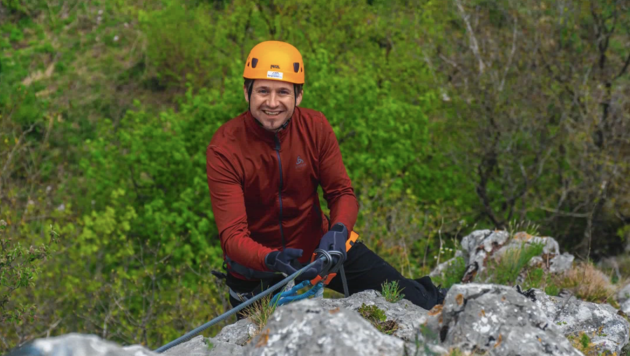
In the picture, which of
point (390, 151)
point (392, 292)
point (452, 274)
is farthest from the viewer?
point (390, 151)

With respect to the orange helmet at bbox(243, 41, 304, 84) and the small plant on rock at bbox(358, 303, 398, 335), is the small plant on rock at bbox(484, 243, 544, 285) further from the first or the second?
the orange helmet at bbox(243, 41, 304, 84)

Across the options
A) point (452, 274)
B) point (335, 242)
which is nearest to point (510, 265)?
point (452, 274)

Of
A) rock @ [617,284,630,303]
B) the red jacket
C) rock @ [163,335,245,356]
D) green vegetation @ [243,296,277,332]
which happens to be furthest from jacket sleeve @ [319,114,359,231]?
rock @ [617,284,630,303]

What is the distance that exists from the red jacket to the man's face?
10 cm

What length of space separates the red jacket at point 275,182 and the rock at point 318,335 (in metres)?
1.34

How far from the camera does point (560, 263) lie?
6660mm

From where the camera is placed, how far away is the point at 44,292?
1367 centimetres

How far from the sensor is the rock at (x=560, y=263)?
6523mm

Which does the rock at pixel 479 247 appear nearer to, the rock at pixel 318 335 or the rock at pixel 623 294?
the rock at pixel 623 294

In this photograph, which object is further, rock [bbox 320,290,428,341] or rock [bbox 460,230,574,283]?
rock [bbox 460,230,574,283]

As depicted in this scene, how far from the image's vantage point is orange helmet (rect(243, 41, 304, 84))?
4.33 meters

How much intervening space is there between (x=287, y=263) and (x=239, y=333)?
2.03 feet

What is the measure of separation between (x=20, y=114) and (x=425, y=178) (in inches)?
568

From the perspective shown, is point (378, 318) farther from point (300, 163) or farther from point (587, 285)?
point (587, 285)
